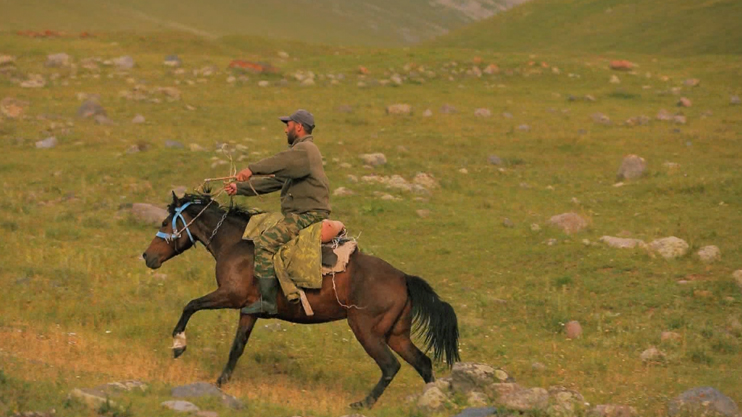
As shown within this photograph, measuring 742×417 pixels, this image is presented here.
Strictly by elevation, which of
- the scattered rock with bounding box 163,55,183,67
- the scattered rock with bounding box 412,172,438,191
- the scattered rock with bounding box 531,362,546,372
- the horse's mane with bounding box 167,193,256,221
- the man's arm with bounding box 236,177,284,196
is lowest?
the scattered rock with bounding box 531,362,546,372

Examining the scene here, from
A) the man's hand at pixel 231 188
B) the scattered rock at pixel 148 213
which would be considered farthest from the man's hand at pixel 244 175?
the scattered rock at pixel 148 213

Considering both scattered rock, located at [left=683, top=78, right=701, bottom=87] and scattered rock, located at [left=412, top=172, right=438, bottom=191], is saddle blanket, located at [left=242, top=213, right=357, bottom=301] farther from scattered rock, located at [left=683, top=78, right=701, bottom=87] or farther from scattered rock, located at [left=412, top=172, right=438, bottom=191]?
scattered rock, located at [left=683, top=78, right=701, bottom=87]

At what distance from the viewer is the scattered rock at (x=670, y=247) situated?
55.8 feet

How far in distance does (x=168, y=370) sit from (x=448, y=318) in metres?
3.48

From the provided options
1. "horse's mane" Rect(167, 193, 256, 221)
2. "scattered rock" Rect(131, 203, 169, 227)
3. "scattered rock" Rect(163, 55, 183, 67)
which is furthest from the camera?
"scattered rock" Rect(163, 55, 183, 67)

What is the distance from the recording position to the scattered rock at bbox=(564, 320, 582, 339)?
1411cm

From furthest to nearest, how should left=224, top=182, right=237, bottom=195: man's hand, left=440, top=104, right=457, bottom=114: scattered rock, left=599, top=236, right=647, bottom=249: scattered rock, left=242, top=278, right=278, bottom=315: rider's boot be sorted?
left=440, top=104, right=457, bottom=114: scattered rock, left=599, top=236, right=647, bottom=249: scattered rock, left=224, top=182, right=237, bottom=195: man's hand, left=242, top=278, right=278, bottom=315: rider's boot

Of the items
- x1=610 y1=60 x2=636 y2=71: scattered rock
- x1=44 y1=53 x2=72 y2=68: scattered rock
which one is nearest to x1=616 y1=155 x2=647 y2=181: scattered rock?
x1=610 y1=60 x2=636 y2=71: scattered rock

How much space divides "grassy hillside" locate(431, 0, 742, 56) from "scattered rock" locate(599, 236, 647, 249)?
34060 millimetres

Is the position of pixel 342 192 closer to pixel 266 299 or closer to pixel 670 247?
pixel 670 247

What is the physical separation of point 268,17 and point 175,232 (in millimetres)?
73533

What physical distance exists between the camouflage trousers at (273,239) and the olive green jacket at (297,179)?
0.12 metres

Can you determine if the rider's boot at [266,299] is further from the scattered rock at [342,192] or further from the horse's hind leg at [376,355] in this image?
the scattered rock at [342,192]

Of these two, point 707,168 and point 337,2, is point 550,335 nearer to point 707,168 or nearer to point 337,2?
point 707,168
